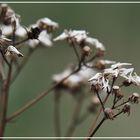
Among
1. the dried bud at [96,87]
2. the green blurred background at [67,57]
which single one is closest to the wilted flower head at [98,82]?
the dried bud at [96,87]

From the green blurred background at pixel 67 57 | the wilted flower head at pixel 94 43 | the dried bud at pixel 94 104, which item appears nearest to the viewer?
the wilted flower head at pixel 94 43

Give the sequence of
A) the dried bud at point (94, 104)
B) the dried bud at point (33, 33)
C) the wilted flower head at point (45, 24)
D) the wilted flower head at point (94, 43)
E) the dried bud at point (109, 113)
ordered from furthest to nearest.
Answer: the dried bud at point (94, 104), the wilted flower head at point (94, 43), the wilted flower head at point (45, 24), the dried bud at point (33, 33), the dried bud at point (109, 113)

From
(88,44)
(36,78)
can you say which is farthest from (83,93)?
(36,78)

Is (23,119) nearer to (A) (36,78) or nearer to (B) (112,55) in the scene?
(A) (36,78)

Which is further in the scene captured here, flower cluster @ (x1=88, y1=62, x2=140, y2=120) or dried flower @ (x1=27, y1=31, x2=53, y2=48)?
dried flower @ (x1=27, y1=31, x2=53, y2=48)

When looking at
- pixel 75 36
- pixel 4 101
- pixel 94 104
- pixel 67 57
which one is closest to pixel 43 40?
pixel 75 36

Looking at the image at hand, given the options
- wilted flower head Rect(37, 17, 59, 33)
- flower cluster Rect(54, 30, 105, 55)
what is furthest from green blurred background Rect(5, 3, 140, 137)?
wilted flower head Rect(37, 17, 59, 33)

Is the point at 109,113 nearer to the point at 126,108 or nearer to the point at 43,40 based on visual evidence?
the point at 126,108

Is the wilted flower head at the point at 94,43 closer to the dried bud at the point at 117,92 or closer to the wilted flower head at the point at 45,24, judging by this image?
the wilted flower head at the point at 45,24

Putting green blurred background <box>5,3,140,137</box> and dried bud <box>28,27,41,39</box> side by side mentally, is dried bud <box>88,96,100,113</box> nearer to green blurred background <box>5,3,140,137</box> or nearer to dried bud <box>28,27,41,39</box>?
green blurred background <box>5,3,140,137</box>

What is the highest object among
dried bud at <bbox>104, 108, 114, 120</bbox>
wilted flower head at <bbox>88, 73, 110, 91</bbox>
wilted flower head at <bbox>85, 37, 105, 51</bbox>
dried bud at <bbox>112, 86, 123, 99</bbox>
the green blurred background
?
wilted flower head at <bbox>88, 73, 110, 91</bbox>
